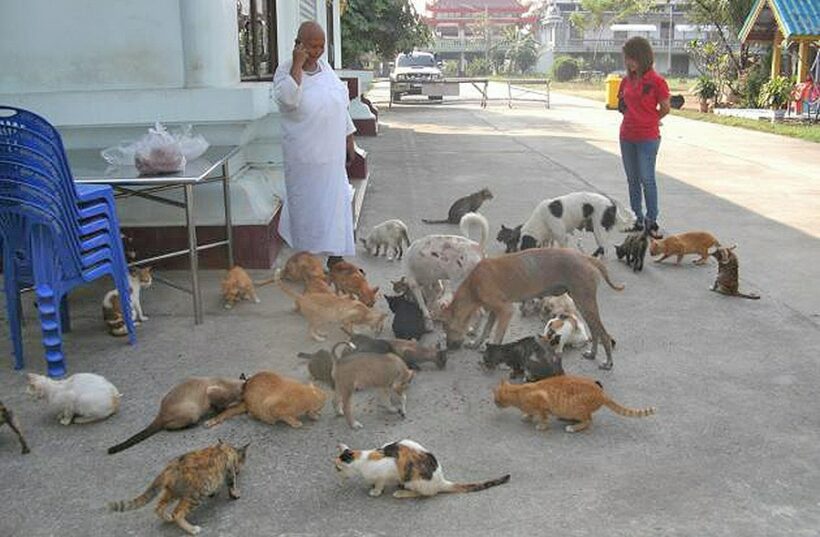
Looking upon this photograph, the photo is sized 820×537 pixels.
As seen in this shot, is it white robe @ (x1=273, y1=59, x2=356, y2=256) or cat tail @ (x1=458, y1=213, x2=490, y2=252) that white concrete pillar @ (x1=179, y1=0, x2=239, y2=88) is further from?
cat tail @ (x1=458, y1=213, x2=490, y2=252)

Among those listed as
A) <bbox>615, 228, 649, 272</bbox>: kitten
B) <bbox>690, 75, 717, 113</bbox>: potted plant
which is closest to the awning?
<bbox>690, 75, 717, 113</bbox>: potted plant

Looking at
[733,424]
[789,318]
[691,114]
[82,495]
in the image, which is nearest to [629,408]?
[733,424]

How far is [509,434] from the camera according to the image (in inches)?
139

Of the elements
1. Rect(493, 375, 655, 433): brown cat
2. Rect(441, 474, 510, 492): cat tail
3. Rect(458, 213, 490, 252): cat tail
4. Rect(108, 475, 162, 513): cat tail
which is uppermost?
Rect(458, 213, 490, 252): cat tail

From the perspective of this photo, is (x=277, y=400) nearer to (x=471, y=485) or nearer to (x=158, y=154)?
(x=471, y=485)

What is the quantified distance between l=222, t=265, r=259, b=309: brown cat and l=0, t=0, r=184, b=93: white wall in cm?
169

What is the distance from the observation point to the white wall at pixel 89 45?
6.00 meters

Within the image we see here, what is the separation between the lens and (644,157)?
24.3 ft

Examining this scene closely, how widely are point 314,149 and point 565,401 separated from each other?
283 cm

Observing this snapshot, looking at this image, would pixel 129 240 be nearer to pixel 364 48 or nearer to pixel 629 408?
pixel 629 408

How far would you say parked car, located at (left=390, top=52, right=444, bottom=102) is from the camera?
28.3 metres

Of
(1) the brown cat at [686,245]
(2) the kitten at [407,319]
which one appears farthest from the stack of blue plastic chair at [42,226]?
(1) the brown cat at [686,245]

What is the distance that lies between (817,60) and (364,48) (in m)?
11.5

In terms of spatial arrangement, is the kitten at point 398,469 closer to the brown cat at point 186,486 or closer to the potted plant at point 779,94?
the brown cat at point 186,486
